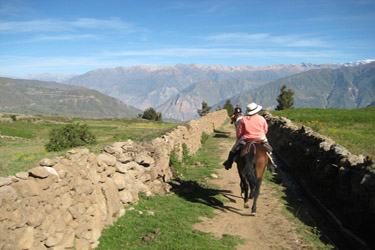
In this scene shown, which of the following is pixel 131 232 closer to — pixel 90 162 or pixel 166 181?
pixel 90 162

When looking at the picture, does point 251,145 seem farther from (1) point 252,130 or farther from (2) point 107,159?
→ (2) point 107,159

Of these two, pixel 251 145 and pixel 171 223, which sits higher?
pixel 251 145

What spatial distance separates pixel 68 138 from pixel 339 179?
15.2 metres

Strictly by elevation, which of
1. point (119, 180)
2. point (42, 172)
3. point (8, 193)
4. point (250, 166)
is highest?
point (42, 172)

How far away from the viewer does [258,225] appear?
8.58 meters

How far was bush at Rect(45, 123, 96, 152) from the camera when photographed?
17.8 metres

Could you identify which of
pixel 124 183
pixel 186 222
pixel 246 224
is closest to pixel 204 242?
pixel 186 222

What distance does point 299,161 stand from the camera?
14414mm

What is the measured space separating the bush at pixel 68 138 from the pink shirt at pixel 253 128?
12.2 meters

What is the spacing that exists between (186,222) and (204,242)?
143 centimetres

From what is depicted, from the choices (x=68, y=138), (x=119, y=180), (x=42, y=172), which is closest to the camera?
(x=42, y=172)

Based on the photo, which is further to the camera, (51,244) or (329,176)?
(329,176)

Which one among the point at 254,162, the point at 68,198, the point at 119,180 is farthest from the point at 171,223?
the point at 68,198

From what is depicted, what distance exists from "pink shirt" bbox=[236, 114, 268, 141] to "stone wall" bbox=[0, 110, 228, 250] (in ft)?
11.7
